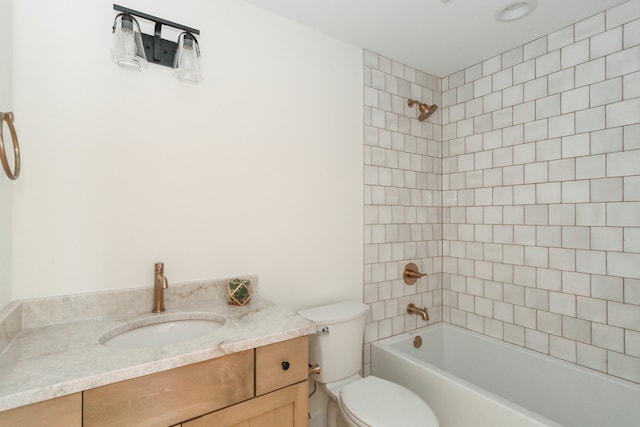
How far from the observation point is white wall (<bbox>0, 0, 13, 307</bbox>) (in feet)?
3.34

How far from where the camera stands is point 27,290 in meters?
1.12

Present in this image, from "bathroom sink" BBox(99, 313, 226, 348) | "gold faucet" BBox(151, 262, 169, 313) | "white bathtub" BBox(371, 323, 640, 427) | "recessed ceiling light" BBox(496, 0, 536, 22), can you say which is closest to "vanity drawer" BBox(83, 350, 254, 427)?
"bathroom sink" BBox(99, 313, 226, 348)

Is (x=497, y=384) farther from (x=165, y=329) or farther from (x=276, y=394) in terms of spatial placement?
(x=165, y=329)

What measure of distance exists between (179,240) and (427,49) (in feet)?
6.34

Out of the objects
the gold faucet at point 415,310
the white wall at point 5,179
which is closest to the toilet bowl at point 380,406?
the gold faucet at point 415,310

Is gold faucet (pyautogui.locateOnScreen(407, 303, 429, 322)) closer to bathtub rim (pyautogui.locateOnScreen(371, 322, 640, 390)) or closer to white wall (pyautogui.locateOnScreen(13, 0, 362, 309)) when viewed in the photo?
bathtub rim (pyautogui.locateOnScreen(371, 322, 640, 390))

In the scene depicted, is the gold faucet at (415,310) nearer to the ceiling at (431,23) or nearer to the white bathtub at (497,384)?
the white bathtub at (497,384)

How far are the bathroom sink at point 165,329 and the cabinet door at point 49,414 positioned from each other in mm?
361

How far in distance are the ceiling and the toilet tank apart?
1.61 metres

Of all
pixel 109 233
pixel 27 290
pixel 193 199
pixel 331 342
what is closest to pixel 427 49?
pixel 193 199

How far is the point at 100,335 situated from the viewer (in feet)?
3.40

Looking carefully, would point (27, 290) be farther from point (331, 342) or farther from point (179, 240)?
point (331, 342)

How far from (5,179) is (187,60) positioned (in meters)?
0.77

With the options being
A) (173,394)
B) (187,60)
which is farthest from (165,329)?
(187,60)
